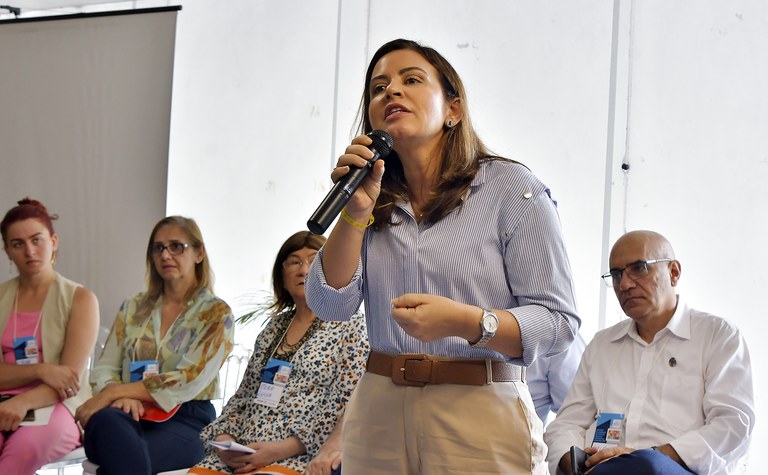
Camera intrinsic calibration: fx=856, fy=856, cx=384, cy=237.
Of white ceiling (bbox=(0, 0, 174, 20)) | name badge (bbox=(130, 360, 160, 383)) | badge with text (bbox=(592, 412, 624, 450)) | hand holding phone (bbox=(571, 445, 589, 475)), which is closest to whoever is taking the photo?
hand holding phone (bbox=(571, 445, 589, 475))

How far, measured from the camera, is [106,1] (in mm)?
5855

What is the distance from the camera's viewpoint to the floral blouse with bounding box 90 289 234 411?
358cm

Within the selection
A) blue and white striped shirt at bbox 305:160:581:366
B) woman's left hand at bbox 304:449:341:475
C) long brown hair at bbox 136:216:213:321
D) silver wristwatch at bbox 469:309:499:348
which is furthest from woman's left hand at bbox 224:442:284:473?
silver wristwatch at bbox 469:309:499:348

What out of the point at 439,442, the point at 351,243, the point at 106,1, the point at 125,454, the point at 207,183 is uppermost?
the point at 106,1

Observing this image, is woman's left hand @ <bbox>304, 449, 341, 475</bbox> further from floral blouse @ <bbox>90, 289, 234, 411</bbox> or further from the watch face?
the watch face

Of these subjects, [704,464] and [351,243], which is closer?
[351,243]

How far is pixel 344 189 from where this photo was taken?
1.45 meters

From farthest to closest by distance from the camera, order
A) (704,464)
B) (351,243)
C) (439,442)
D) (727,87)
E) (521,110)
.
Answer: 1. (521,110)
2. (727,87)
3. (704,464)
4. (351,243)
5. (439,442)

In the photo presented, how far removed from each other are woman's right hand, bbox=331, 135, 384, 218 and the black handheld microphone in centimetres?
1

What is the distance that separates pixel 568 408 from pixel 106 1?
14.5 feet

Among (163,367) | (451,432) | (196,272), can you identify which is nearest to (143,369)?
(163,367)

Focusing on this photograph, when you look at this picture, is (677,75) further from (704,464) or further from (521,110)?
(704,464)

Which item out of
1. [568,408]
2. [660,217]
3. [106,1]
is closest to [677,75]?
[660,217]

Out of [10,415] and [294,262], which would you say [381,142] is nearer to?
[294,262]
